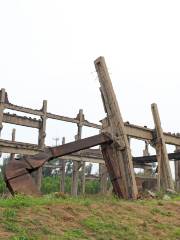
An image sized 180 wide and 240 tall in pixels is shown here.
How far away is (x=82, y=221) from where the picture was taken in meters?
7.70

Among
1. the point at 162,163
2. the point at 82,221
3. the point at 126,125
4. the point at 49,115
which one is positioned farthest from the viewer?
the point at 49,115

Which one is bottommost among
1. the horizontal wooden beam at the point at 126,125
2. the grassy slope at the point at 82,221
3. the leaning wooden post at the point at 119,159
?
the grassy slope at the point at 82,221

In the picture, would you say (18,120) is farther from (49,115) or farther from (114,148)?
(114,148)

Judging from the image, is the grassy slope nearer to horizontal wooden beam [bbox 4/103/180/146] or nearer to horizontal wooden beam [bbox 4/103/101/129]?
horizontal wooden beam [bbox 4/103/180/146]

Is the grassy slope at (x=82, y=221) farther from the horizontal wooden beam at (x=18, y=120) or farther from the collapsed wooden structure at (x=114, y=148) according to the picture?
the horizontal wooden beam at (x=18, y=120)

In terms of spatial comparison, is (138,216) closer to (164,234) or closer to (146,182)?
(164,234)

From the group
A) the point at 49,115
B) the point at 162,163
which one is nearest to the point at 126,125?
the point at 162,163

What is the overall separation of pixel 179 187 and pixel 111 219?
47.6 feet

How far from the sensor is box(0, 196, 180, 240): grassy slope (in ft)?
22.2

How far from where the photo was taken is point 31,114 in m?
20.4

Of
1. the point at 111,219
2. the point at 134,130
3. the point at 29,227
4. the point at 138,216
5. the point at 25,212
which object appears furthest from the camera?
the point at 134,130

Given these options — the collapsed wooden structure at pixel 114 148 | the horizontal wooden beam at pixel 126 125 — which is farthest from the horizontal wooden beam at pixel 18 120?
the collapsed wooden structure at pixel 114 148

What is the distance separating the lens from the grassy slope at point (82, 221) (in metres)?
6.77

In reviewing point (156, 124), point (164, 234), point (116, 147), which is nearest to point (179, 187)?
point (156, 124)
